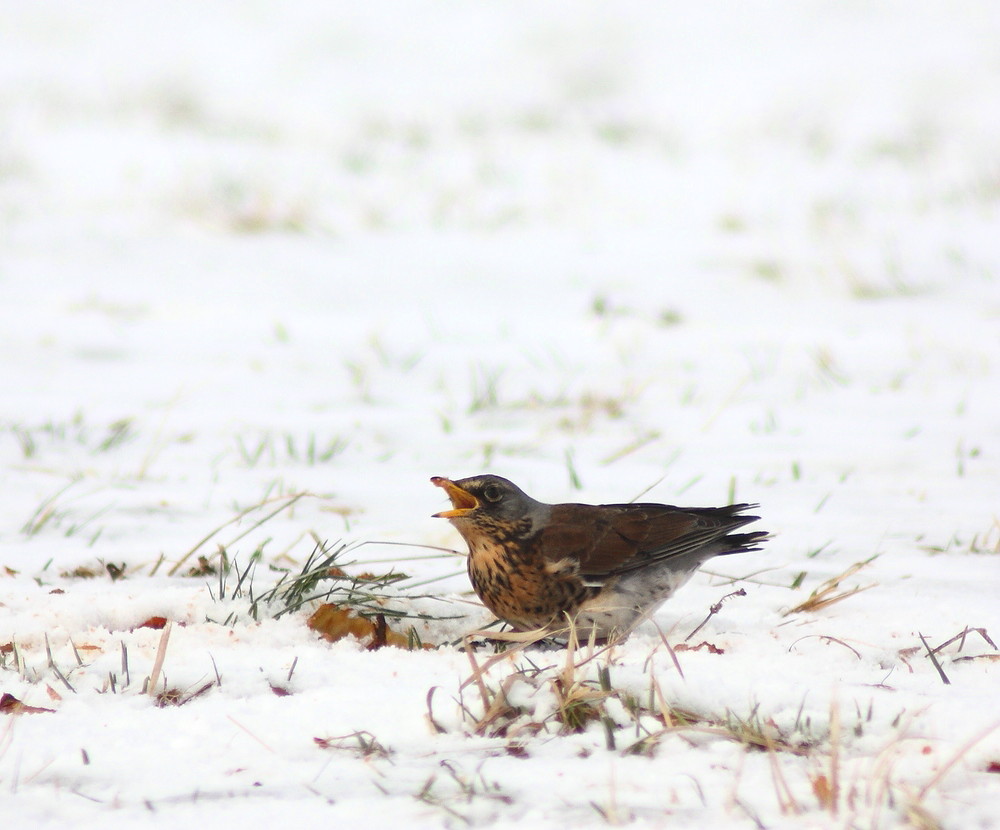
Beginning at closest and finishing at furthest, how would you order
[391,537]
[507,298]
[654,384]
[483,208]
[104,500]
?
[391,537] < [104,500] < [654,384] < [507,298] < [483,208]

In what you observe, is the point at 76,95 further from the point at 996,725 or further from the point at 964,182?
the point at 996,725

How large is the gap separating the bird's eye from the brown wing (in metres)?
0.18

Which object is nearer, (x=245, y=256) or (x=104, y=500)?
(x=104, y=500)

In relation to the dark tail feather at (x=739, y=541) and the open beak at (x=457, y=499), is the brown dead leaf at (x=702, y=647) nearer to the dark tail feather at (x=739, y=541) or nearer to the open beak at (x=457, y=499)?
the dark tail feather at (x=739, y=541)

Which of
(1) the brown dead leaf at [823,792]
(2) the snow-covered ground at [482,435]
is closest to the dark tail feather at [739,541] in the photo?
(2) the snow-covered ground at [482,435]

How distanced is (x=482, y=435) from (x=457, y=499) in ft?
6.30

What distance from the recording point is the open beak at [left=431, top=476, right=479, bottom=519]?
344 centimetres

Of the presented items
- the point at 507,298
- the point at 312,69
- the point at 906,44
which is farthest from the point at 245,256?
the point at 906,44

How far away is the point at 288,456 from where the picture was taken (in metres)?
5.04

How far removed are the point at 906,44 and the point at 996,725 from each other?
23413mm

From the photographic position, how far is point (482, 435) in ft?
18.0

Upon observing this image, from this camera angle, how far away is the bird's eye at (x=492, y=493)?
3480 millimetres

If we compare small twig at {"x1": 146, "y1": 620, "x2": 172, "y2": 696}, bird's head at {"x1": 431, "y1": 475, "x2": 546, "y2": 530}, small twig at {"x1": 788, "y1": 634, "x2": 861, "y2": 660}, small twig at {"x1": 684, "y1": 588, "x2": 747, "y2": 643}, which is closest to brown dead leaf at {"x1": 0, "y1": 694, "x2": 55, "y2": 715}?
small twig at {"x1": 146, "y1": 620, "x2": 172, "y2": 696}

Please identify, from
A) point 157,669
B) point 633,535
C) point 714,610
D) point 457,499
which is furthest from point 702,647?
point 157,669
